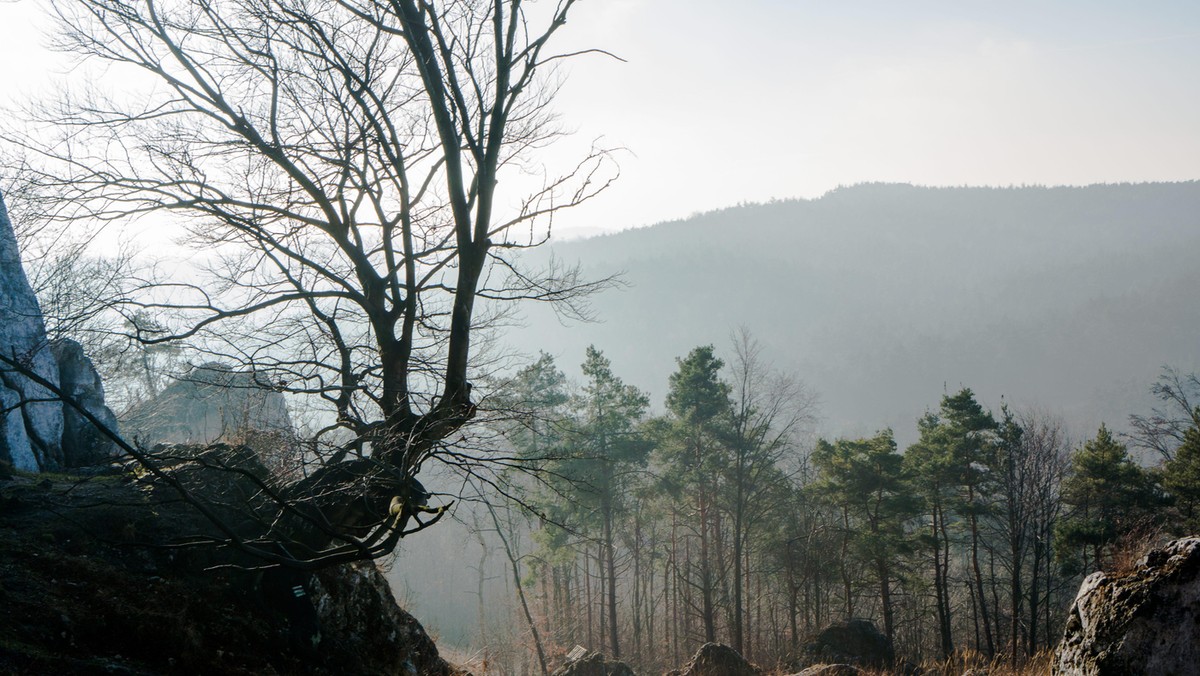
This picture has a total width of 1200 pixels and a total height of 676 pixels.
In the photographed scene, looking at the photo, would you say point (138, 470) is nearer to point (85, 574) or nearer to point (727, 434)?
point (85, 574)

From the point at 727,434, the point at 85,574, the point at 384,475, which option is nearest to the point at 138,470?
the point at 85,574

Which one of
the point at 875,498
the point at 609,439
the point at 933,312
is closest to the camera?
the point at 609,439

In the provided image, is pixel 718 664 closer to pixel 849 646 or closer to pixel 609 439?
pixel 849 646

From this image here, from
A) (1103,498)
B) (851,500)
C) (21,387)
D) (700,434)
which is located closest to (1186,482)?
(1103,498)

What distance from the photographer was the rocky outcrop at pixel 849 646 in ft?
59.6

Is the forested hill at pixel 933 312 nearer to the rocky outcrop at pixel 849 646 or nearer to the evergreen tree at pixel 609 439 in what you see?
the evergreen tree at pixel 609 439

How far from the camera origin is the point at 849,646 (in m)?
18.5

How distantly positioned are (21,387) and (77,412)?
2494mm

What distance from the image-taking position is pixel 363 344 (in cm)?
765

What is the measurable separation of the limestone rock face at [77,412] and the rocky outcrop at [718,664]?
10.2 metres

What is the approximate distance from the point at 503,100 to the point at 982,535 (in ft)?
112

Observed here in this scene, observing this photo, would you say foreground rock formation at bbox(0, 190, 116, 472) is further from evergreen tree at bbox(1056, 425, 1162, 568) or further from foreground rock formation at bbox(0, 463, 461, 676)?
evergreen tree at bbox(1056, 425, 1162, 568)

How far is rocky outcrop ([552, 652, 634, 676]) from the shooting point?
14344 mm

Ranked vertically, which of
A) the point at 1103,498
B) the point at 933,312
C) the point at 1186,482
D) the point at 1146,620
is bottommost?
the point at 1103,498
